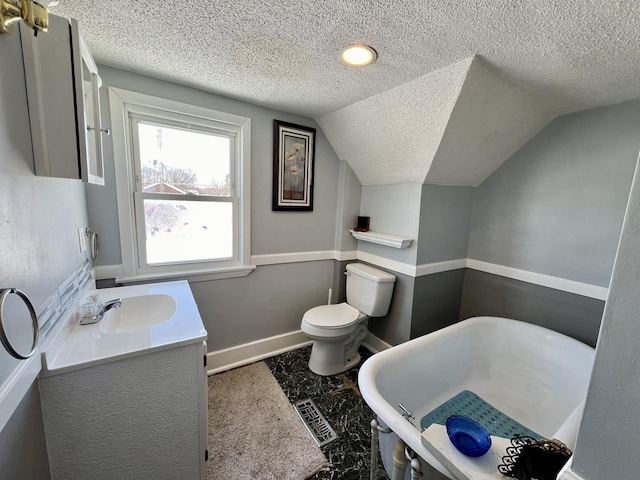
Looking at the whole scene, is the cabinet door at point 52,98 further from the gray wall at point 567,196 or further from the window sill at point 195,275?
the gray wall at point 567,196

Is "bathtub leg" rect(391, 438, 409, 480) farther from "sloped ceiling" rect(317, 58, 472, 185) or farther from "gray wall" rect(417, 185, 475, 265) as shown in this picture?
"sloped ceiling" rect(317, 58, 472, 185)

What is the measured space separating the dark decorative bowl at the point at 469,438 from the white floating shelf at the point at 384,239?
1.32 m

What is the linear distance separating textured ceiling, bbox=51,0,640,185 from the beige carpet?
6.25 feet

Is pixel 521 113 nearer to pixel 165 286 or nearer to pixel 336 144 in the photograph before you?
pixel 336 144

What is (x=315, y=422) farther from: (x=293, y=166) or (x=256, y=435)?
(x=293, y=166)

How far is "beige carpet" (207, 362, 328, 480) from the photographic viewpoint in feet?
4.48

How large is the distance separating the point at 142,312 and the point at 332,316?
1308 mm

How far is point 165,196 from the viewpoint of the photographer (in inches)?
70.5

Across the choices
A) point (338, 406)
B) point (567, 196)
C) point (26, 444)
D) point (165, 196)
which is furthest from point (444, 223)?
point (26, 444)

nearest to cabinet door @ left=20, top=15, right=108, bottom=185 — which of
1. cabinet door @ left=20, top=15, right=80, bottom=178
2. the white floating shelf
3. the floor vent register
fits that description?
cabinet door @ left=20, top=15, right=80, bottom=178

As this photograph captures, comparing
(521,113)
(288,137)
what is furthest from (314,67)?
(521,113)

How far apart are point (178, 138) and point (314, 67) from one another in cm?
105

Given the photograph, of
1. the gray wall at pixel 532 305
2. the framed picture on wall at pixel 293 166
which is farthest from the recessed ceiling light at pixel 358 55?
the gray wall at pixel 532 305

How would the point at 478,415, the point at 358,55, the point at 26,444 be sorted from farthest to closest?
1. the point at 478,415
2. the point at 358,55
3. the point at 26,444
